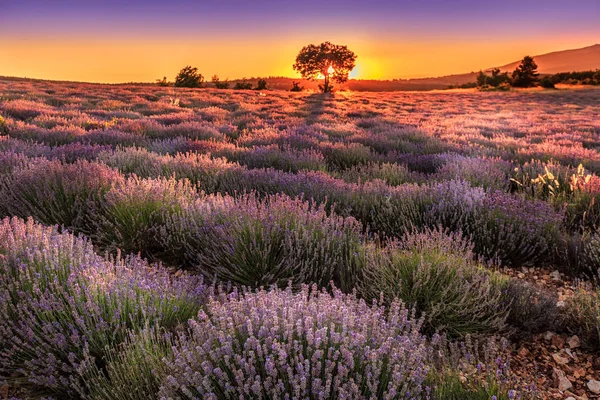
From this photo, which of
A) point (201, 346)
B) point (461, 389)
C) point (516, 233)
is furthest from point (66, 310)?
point (516, 233)

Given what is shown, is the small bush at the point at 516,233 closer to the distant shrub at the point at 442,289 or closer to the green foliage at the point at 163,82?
the distant shrub at the point at 442,289

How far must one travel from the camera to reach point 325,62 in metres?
58.4

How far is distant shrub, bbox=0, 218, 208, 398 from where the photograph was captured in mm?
1942

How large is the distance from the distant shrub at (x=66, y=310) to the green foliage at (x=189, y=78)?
40.8 m

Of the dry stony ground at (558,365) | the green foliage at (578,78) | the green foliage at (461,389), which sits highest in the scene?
the green foliage at (578,78)

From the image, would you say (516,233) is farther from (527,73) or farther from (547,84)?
(527,73)

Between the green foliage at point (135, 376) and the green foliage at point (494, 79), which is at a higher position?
the green foliage at point (494, 79)

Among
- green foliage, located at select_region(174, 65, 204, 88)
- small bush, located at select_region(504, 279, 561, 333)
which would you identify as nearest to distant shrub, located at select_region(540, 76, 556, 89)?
green foliage, located at select_region(174, 65, 204, 88)

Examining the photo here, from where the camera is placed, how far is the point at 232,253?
121 inches

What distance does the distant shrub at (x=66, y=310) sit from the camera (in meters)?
1.94

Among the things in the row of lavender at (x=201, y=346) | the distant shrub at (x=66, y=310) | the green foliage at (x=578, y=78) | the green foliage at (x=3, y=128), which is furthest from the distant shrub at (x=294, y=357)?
the green foliage at (x=578, y=78)

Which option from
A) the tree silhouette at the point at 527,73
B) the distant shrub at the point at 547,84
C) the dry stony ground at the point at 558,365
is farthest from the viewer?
the tree silhouette at the point at 527,73

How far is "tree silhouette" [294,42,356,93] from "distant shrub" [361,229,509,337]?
187 ft

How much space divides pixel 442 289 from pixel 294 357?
141cm
